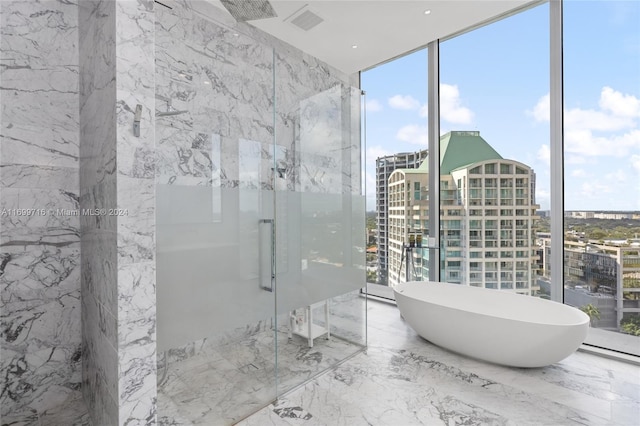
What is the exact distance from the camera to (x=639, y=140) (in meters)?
2.55

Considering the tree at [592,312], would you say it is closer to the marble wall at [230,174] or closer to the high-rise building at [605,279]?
the high-rise building at [605,279]

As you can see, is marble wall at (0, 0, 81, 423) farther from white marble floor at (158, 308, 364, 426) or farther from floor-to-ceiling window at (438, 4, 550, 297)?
floor-to-ceiling window at (438, 4, 550, 297)

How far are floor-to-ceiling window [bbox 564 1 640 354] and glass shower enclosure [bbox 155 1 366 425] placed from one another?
215 centimetres

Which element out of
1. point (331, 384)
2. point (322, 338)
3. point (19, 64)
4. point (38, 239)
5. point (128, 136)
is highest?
point (19, 64)

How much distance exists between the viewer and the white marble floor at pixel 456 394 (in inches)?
75.3


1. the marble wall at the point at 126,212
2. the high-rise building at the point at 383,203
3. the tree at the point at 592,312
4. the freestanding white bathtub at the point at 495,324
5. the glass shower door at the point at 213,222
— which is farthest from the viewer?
the high-rise building at the point at 383,203

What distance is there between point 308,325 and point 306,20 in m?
2.74

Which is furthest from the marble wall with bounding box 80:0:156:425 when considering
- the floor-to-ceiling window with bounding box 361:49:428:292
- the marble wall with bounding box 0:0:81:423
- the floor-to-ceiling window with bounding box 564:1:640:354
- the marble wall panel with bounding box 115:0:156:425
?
the floor-to-ceiling window with bounding box 564:1:640:354

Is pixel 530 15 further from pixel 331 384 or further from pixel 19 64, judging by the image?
pixel 19 64

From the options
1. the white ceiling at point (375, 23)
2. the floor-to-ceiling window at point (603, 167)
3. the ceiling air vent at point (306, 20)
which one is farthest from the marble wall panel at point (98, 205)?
the floor-to-ceiling window at point (603, 167)

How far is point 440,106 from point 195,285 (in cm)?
320

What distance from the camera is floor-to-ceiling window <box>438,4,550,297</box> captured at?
9.90 feet

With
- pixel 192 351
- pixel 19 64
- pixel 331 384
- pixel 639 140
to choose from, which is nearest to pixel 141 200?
pixel 192 351

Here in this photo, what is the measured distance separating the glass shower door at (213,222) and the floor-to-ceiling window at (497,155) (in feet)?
7.54
